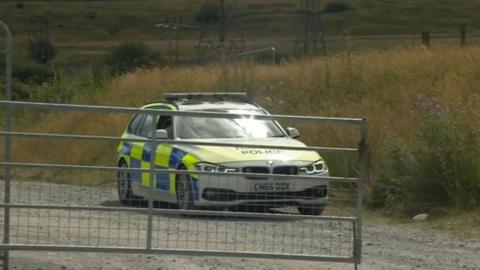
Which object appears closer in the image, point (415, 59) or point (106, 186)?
point (106, 186)

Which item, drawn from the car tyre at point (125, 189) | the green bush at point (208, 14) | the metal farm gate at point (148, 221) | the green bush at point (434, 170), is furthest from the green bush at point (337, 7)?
the car tyre at point (125, 189)

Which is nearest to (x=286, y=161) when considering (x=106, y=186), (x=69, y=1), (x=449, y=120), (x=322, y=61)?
(x=449, y=120)

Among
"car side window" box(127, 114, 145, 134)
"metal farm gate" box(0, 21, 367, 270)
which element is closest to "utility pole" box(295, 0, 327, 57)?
"car side window" box(127, 114, 145, 134)

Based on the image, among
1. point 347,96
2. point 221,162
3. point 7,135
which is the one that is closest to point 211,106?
point 221,162

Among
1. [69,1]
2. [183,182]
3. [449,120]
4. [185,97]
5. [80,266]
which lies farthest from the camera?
[69,1]

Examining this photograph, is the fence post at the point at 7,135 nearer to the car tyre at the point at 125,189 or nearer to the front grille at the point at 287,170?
the car tyre at the point at 125,189

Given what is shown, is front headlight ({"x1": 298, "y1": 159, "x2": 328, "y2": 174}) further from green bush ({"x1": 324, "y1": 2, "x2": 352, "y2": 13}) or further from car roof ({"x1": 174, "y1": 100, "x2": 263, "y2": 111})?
green bush ({"x1": 324, "y1": 2, "x2": 352, "y2": 13})

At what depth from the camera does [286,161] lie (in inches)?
507

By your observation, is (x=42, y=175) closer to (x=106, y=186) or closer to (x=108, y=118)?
(x=106, y=186)

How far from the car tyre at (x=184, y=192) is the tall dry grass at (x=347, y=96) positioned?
471 cm

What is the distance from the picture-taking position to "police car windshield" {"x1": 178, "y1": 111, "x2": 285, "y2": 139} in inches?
548

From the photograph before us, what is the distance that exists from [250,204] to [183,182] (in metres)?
0.80

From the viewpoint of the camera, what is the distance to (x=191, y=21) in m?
49.1

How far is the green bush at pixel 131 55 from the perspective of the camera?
36216 millimetres
